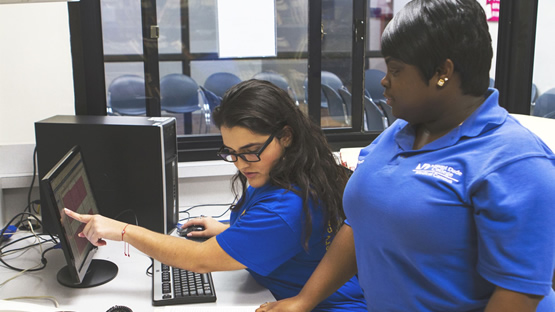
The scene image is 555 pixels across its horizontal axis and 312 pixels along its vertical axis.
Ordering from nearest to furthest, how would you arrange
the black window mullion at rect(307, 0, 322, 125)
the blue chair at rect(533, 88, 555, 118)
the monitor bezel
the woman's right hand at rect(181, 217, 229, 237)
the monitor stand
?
1. the monitor bezel
2. the monitor stand
3. the woman's right hand at rect(181, 217, 229, 237)
4. the black window mullion at rect(307, 0, 322, 125)
5. the blue chair at rect(533, 88, 555, 118)

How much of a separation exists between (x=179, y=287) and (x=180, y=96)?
242cm

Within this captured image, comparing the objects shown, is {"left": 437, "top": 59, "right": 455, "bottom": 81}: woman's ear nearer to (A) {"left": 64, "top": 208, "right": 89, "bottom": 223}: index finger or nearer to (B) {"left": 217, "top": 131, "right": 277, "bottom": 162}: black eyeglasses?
(B) {"left": 217, "top": 131, "right": 277, "bottom": 162}: black eyeglasses

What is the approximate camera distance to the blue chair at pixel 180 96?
3684 mm

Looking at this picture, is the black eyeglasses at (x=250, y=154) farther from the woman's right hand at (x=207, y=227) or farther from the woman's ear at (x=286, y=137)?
the woman's right hand at (x=207, y=227)

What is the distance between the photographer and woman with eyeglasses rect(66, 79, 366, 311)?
4.27ft

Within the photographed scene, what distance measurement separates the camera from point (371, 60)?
5391 mm

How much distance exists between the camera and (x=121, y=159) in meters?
1.88

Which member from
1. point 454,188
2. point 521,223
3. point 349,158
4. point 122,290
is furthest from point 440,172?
point 349,158

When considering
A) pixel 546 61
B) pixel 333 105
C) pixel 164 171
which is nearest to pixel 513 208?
pixel 164 171

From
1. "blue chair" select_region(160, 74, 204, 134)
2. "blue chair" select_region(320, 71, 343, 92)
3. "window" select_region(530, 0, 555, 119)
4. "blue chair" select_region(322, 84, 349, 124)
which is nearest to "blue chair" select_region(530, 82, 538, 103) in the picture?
"window" select_region(530, 0, 555, 119)

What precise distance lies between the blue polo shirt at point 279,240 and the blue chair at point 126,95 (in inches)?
83.5

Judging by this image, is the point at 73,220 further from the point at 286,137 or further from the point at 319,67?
the point at 319,67

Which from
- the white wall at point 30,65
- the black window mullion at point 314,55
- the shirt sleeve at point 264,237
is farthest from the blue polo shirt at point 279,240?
the black window mullion at point 314,55

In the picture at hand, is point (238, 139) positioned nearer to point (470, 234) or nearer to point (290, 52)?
point (470, 234)
